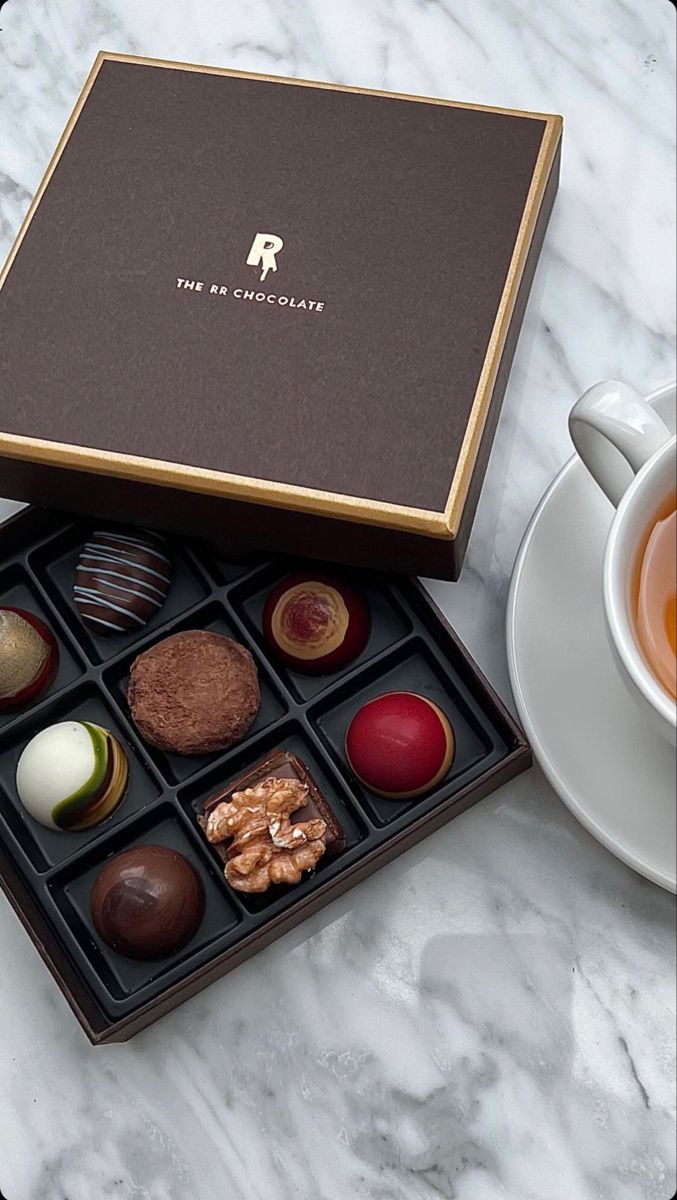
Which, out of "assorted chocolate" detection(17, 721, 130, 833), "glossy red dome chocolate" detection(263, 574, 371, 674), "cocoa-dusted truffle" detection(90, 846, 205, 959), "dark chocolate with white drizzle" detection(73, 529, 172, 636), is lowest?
"cocoa-dusted truffle" detection(90, 846, 205, 959)

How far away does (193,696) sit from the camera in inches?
37.2

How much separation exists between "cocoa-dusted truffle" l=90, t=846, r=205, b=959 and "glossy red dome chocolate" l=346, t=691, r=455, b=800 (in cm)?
16

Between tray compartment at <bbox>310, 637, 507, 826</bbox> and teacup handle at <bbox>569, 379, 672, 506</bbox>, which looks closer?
teacup handle at <bbox>569, 379, 672, 506</bbox>

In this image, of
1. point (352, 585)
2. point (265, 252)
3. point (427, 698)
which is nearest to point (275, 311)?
point (265, 252)

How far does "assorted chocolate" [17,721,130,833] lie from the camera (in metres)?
0.93

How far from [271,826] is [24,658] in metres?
0.24

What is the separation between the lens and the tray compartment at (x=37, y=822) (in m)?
0.97

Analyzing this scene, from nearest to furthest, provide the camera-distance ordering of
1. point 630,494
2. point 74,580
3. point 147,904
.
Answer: point 630,494 → point 147,904 → point 74,580

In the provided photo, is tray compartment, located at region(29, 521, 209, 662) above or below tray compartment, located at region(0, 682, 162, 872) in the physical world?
above

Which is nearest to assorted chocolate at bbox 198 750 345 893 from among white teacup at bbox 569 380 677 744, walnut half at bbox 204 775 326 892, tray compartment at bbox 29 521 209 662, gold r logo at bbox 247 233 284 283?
walnut half at bbox 204 775 326 892

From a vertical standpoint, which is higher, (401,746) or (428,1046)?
(401,746)

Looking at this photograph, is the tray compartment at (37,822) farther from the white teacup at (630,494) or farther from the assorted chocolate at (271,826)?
the white teacup at (630,494)

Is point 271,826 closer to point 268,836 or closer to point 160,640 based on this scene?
point 268,836

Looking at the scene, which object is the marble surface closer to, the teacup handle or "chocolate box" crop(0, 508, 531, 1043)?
"chocolate box" crop(0, 508, 531, 1043)
